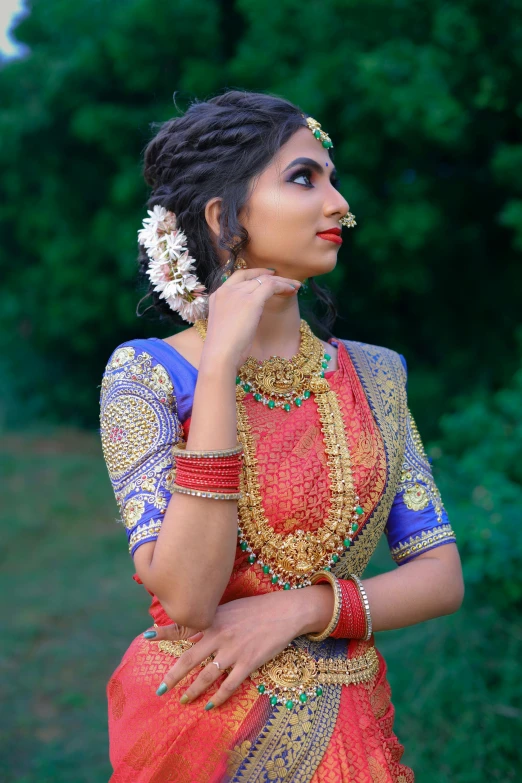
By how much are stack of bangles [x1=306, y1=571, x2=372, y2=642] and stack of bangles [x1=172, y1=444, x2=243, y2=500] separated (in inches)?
12.5

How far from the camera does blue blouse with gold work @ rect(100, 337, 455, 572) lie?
1523mm

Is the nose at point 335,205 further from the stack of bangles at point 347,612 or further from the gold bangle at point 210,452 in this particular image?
the stack of bangles at point 347,612

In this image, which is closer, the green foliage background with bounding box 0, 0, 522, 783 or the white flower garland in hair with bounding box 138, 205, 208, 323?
the white flower garland in hair with bounding box 138, 205, 208, 323

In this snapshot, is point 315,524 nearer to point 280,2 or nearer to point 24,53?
point 280,2

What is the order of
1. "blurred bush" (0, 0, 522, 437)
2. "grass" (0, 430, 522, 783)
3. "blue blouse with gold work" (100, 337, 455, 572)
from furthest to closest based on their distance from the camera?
"blurred bush" (0, 0, 522, 437), "grass" (0, 430, 522, 783), "blue blouse with gold work" (100, 337, 455, 572)

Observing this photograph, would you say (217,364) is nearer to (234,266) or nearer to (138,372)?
(138,372)

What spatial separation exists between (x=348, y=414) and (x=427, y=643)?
7.06 feet

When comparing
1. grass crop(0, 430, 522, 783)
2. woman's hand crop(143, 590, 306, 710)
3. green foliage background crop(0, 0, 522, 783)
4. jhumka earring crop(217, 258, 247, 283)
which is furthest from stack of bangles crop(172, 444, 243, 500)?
grass crop(0, 430, 522, 783)

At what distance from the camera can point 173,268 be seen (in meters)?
1.84

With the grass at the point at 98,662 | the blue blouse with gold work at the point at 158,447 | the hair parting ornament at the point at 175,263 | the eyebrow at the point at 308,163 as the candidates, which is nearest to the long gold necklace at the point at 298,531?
the blue blouse with gold work at the point at 158,447

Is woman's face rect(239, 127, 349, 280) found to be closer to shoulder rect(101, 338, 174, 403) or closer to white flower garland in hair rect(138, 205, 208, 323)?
white flower garland in hair rect(138, 205, 208, 323)

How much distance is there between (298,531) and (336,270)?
15.2 ft

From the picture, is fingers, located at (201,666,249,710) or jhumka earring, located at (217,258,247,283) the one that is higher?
jhumka earring, located at (217,258,247,283)

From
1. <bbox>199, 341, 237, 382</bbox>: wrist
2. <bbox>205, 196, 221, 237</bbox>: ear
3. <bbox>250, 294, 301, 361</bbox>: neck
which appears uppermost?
<bbox>205, 196, 221, 237</bbox>: ear
